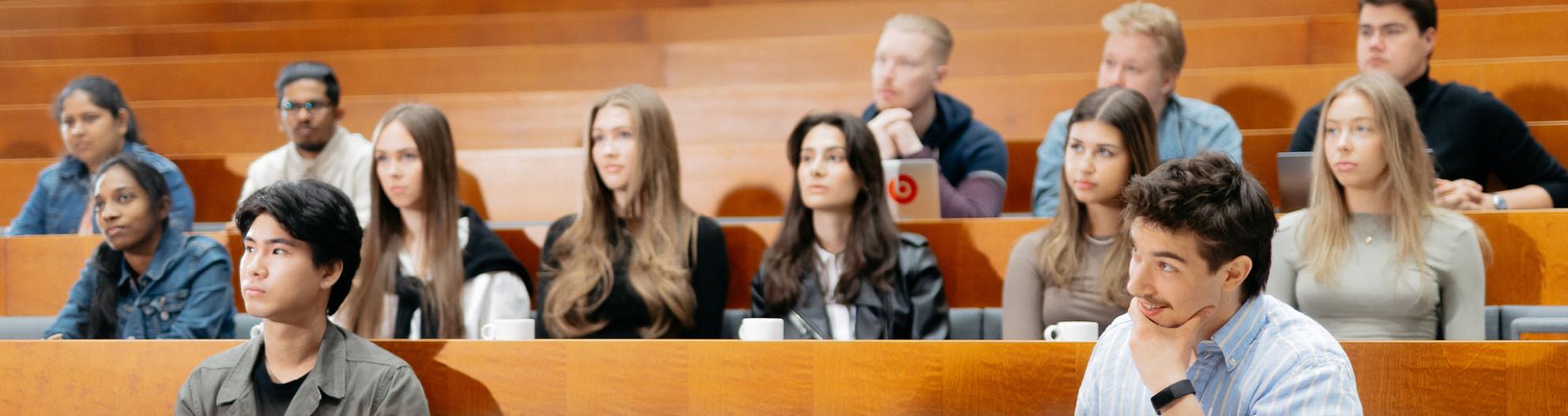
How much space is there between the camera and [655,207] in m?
2.03

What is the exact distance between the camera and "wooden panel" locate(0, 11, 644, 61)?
11.4ft

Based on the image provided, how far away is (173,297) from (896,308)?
3.17 ft

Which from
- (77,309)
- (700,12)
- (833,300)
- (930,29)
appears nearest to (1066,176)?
(833,300)

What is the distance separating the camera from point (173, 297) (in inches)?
78.9

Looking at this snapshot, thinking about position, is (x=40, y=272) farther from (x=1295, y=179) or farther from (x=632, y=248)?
(x=1295, y=179)

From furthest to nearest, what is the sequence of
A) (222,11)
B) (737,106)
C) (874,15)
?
(222,11) < (874,15) < (737,106)

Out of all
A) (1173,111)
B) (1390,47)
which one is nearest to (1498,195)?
(1390,47)

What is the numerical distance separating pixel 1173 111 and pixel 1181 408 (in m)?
1.36

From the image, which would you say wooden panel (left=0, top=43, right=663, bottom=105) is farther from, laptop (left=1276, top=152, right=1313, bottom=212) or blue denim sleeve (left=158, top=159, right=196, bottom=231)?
laptop (left=1276, top=152, right=1313, bottom=212)

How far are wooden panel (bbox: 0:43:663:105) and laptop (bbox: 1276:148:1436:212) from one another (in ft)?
5.27

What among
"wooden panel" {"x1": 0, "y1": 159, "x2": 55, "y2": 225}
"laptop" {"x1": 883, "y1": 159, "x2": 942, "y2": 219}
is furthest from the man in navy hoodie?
"wooden panel" {"x1": 0, "y1": 159, "x2": 55, "y2": 225}

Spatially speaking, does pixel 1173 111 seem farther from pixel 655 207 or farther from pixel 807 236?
pixel 655 207

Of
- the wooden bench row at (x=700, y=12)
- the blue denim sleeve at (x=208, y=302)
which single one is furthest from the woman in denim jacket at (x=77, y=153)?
the wooden bench row at (x=700, y=12)

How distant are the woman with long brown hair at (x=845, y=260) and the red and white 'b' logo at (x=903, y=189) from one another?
120 millimetres
